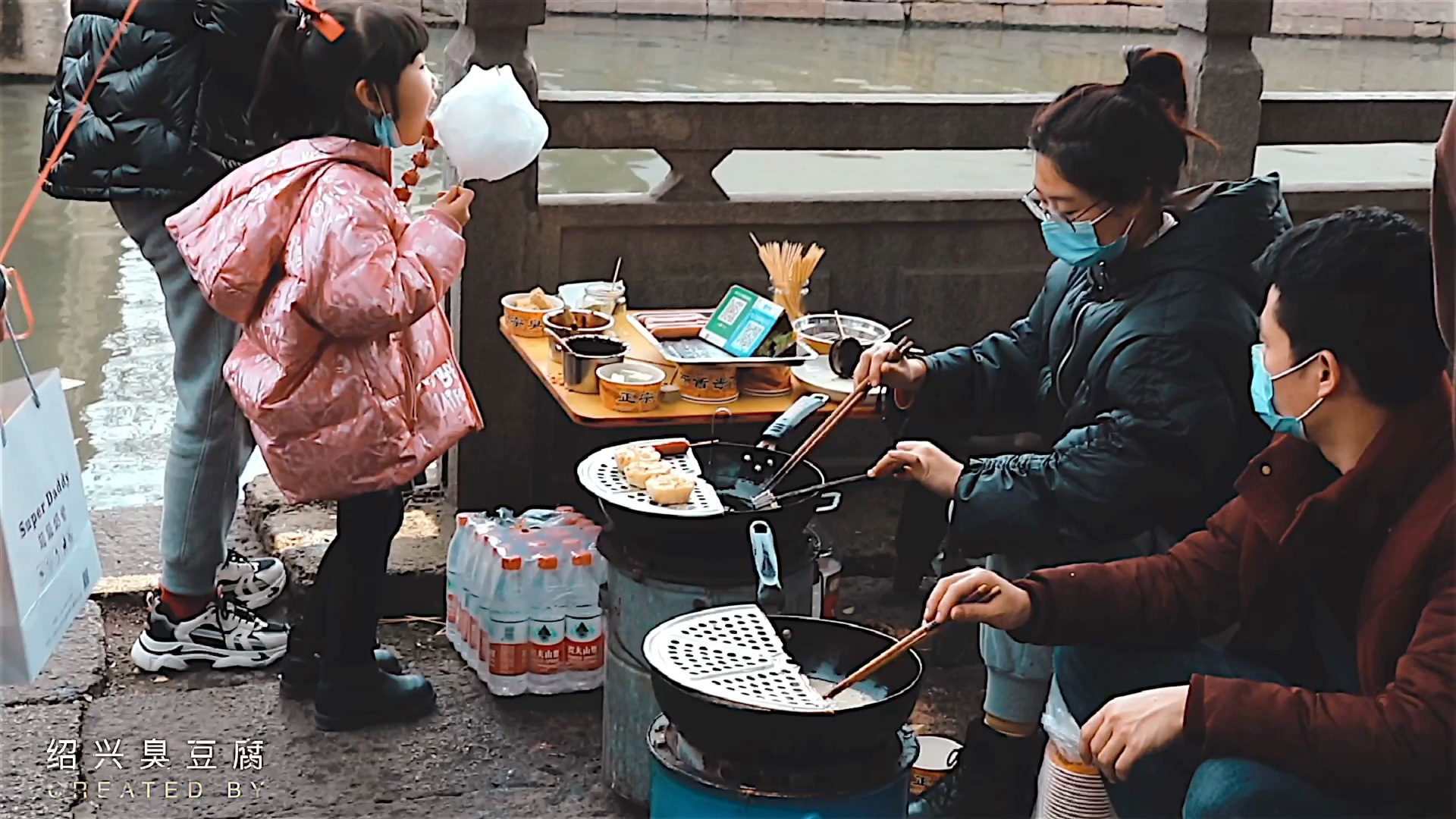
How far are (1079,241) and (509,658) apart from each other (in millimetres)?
1921

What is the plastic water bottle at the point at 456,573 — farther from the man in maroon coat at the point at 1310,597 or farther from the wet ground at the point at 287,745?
the man in maroon coat at the point at 1310,597

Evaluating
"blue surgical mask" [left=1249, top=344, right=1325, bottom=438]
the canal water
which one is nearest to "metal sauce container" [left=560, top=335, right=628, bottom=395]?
"blue surgical mask" [left=1249, top=344, right=1325, bottom=438]

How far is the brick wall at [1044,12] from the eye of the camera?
78.0 feet

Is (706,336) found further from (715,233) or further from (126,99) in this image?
(126,99)

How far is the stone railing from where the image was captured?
191 inches

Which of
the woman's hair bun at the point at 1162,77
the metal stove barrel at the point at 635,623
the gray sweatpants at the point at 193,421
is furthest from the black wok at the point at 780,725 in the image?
the gray sweatpants at the point at 193,421

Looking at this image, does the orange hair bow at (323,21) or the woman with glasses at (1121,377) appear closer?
the woman with glasses at (1121,377)

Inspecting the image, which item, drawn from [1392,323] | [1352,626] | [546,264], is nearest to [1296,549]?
[1352,626]

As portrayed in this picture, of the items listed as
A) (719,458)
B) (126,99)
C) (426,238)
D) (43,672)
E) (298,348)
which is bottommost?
(43,672)

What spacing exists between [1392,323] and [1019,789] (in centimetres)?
149

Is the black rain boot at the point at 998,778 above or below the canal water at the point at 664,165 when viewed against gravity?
below

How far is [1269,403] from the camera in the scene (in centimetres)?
284

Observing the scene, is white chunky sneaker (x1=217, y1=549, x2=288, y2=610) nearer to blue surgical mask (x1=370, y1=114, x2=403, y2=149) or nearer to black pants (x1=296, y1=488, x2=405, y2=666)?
black pants (x1=296, y1=488, x2=405, y2=666)

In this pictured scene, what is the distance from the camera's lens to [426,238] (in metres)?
3.73
